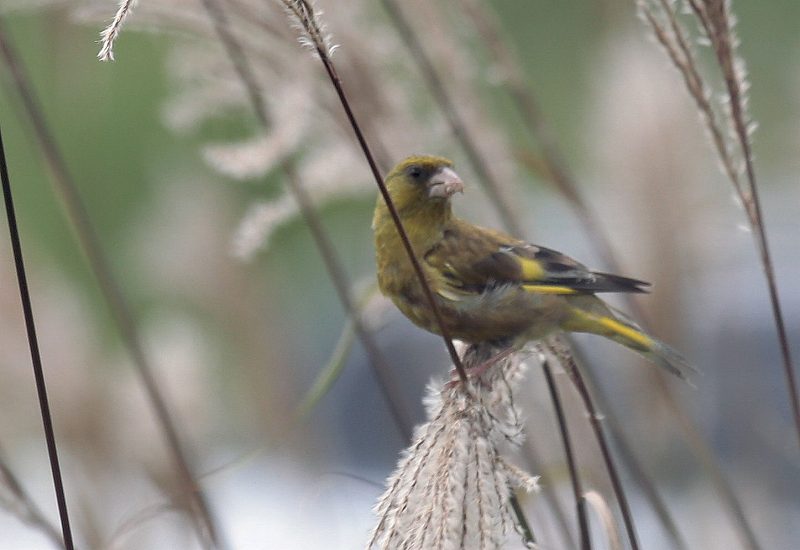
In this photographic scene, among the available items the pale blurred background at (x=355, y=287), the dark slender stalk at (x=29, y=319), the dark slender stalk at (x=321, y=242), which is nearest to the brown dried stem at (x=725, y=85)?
the pale blurred background at (x=355, y=287)

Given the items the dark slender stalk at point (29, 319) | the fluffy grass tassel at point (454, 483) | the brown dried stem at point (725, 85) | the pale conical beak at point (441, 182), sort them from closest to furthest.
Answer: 1. the dark slender stalk at point (29, 319)
2. the fluffy grass tassel at point (454, 483)
3. the brown dried stem at point (725, 85)
4. the pale conical beak at point (441, 182)

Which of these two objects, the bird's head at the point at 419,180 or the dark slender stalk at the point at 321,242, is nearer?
the dark slender stalk at the point at 321,242

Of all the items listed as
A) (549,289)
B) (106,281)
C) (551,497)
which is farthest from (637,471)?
(106,281)

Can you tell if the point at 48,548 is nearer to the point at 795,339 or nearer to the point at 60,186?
the point at 60,186

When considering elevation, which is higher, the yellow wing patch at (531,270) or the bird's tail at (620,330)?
the yellow wing patch at (531,270)

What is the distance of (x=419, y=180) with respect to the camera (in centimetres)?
206

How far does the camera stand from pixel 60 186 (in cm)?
187

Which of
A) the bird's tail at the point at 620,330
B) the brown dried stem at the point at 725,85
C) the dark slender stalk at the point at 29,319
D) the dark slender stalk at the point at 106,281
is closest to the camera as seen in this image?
the dark slender stalk at the point at 29,319

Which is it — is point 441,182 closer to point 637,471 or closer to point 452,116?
point 452,116

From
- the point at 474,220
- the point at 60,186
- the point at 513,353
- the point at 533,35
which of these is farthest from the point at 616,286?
the point at 533,35

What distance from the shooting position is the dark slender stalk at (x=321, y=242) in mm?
1851

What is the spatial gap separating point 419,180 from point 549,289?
1.12ft

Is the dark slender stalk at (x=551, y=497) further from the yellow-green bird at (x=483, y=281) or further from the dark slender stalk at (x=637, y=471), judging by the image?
the yellow-green bird at (x=483, y=281)

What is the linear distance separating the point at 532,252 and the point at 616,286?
0.90ft
